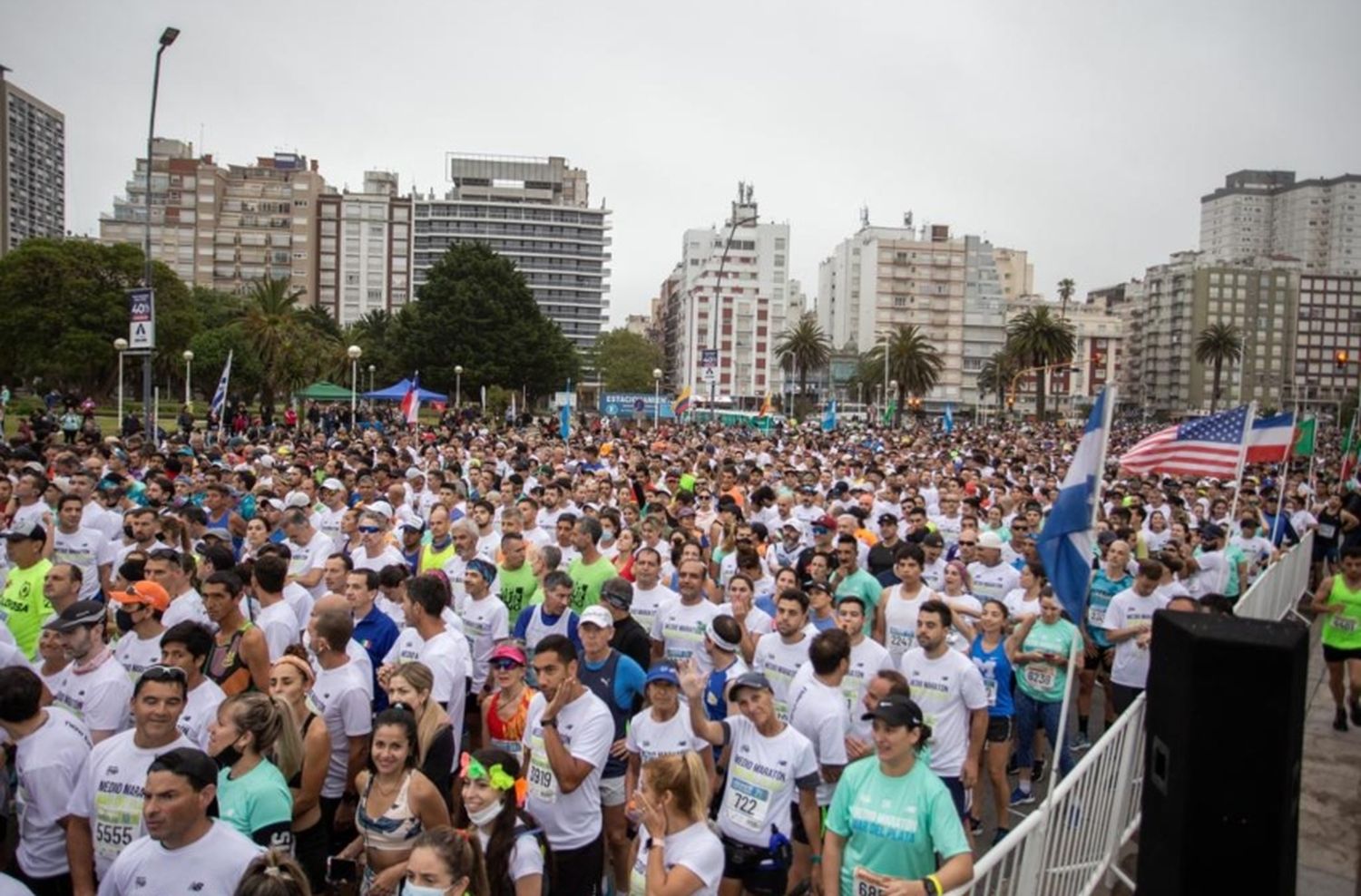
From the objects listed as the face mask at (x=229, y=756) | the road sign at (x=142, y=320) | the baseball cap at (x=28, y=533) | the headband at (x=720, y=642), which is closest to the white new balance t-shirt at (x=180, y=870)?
the face mask at (x=229, y=756)

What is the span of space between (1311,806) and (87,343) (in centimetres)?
6504

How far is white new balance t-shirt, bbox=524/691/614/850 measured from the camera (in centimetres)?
486

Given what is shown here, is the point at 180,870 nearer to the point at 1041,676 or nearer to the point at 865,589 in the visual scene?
the point at 865,589

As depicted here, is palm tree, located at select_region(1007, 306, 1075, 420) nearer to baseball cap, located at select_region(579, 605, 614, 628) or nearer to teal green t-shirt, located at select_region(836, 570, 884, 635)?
teal green t-shirt, located at select_region(836, 570, 884, 635)

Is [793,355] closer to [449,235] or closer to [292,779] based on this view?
[449,235]

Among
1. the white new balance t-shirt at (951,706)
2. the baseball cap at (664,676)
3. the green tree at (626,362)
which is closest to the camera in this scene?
the baseball cap at (664,676)

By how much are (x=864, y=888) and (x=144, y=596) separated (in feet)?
14.9

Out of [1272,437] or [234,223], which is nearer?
[1272,437]

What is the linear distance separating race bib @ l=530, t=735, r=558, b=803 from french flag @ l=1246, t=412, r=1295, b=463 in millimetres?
10349

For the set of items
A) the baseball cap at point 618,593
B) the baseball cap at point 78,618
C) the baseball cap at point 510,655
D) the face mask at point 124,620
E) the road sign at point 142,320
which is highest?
the road sign at point 142,320

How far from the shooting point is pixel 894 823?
399 centimetres

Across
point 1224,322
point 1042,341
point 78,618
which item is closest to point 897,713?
point 78,618

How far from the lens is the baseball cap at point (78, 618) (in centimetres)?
493

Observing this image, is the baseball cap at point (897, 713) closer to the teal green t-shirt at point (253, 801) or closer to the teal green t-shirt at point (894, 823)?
the teal green t-shirt at point (894, 823)
